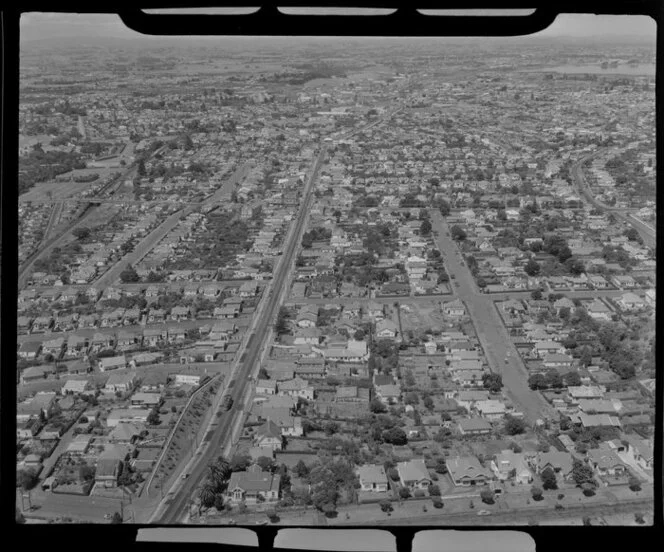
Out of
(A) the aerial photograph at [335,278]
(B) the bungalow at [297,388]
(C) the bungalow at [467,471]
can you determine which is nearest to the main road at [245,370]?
(A) the aerial photograph at [335,278]

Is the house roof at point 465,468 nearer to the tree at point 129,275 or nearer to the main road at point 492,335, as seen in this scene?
the main road at point 492,335

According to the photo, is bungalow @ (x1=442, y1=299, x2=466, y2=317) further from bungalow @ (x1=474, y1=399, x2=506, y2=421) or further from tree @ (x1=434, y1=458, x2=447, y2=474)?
tree @ (x1=434, y1=458, x2=447, y2=474)

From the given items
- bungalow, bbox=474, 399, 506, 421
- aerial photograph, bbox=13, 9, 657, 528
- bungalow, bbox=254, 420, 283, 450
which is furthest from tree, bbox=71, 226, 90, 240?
bungalow, bbox=474, 399, 506, 421

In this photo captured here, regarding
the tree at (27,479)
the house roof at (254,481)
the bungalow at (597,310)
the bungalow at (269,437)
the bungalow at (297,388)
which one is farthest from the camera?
the bungalow at (597,310)

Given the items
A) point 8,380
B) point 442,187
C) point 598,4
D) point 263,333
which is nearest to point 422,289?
point 442,187

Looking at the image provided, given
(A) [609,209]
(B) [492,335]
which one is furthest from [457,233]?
(A) [609,209]

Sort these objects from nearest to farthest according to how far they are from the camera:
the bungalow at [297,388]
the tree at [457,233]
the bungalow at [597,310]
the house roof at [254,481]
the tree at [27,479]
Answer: the tree at [27,479] < the house roof at [254,481] < the bungalow at [297,388] < the bungalow at [597,310] < the tree at [457,233]
